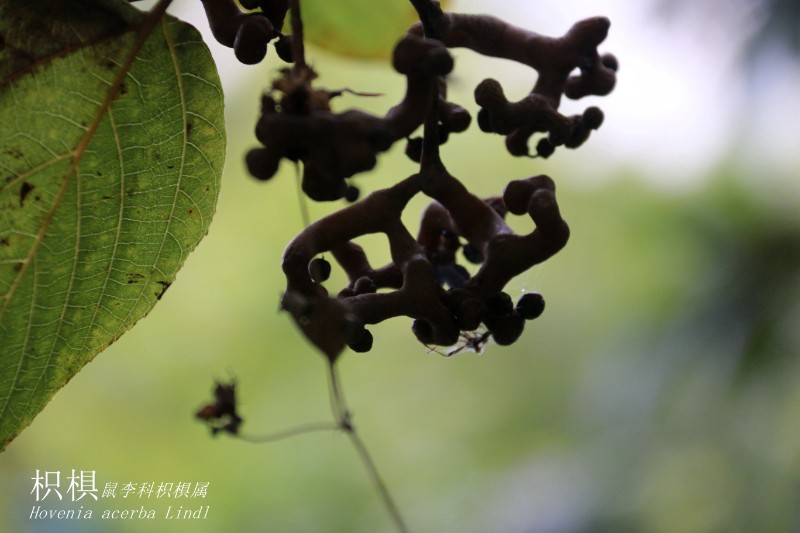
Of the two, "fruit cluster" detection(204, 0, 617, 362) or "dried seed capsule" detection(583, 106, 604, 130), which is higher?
"dried seed capsule" detection(583, 106, 604, 130)

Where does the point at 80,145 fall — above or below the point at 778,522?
above

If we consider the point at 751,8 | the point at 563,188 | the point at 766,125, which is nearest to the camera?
the point at 751,8

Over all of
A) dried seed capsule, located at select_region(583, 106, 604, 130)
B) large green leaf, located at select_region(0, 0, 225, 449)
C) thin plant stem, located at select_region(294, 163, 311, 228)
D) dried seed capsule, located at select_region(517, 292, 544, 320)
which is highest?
large green leaf, located at select_region(0, 0, 225, 449)

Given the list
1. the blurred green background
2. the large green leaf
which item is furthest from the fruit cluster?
the blurred green background

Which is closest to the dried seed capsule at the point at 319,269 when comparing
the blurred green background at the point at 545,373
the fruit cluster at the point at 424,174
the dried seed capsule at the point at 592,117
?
the fruit cluster at the point at 424,174

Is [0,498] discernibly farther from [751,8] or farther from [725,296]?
[751,8]

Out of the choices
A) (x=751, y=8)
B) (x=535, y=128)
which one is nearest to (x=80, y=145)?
(x=535, y=128)

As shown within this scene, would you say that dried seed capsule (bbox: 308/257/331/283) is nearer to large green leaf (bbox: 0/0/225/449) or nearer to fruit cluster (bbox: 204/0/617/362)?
fruit cluster (bbox: 204/0/617/362)
